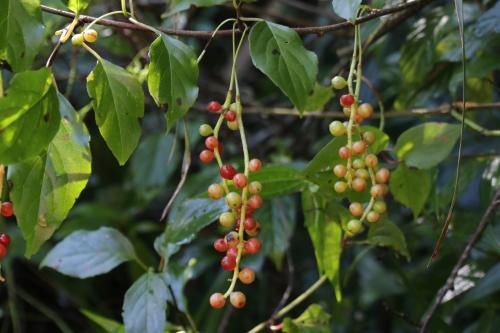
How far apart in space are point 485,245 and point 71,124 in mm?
699

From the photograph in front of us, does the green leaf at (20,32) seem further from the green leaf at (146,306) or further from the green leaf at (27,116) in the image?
the green leaf at (146,306)

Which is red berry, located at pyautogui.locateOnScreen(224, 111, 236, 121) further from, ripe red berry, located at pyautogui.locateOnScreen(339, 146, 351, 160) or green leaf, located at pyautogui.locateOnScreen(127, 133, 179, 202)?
green leaf, located at pyautogui.locateOnScreen(127, 133, 179, 202)

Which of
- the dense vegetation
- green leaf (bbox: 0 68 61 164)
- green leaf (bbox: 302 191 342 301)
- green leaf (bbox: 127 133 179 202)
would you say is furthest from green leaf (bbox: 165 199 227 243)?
green leaf (bbox: 127 133 179 202)

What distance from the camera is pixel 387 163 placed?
1048mm

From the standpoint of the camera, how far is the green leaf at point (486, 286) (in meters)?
1.10

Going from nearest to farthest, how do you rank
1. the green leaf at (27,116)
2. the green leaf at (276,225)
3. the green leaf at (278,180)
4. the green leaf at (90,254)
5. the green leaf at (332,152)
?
the green leaf at (27,116) → the green leaf at (332,152) → the green leaf at (278,180) → the green leaf at (90,254) → the green leaf at (276,225)

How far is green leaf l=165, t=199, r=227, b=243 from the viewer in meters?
1.05

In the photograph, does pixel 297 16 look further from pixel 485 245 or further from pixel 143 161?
pixel 485 245

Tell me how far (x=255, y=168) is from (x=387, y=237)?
0.29m

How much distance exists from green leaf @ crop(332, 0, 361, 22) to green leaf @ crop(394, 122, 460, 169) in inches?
12.2

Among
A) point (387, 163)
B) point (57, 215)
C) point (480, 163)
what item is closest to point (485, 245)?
point (480, 163)

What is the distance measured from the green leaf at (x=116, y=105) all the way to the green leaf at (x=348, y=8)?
0.22 metres

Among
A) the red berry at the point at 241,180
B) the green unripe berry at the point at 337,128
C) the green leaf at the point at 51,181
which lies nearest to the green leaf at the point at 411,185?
the green unripe berry at the point at 337,128

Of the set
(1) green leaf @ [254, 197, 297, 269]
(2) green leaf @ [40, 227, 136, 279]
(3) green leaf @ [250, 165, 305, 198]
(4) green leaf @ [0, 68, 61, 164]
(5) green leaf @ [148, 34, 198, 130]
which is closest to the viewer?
(4) green leaf @ [0, 68, 61, 164]
